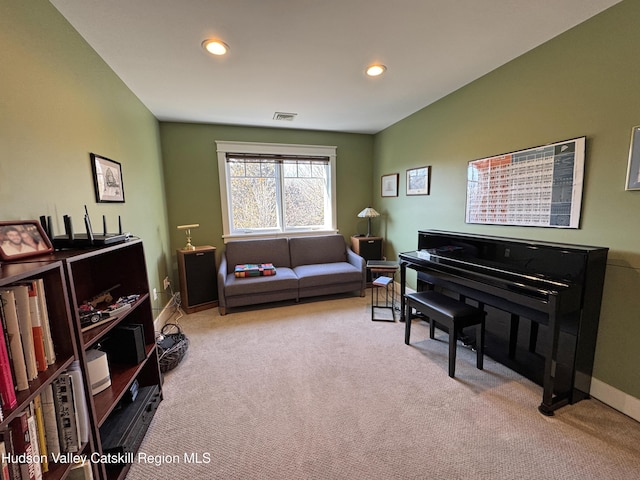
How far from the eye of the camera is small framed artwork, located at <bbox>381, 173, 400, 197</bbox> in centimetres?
379

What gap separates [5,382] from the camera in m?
0.74

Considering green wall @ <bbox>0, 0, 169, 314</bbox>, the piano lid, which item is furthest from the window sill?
the piano lid

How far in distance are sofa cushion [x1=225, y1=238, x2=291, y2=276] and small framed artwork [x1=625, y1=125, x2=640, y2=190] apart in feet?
10.9

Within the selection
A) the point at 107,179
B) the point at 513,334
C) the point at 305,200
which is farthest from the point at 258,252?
the point at 513,334

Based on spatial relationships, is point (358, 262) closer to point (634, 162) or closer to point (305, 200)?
point (305, 200)

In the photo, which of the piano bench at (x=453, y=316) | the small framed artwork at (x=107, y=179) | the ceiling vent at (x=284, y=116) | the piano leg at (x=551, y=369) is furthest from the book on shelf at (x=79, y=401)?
the ceiling vent at (x=284, y=116)

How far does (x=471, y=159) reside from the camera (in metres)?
2.56

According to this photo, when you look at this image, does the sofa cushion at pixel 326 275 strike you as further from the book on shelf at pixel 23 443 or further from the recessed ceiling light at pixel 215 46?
the book on shelf at pixel 23 443

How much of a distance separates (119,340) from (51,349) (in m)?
0.69

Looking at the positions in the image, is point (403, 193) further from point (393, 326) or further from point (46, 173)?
point (46, 173)

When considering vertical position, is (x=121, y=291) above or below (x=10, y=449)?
above

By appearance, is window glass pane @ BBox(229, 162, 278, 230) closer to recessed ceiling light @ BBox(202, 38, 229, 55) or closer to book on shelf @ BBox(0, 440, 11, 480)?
recessed ceiling light @ BBox(202, 38, 229, 55)

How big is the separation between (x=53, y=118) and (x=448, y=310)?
2761mm

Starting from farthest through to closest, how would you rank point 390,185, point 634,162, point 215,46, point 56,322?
point 390,185 → point 215,46 → point 634,162 → point 56,322
